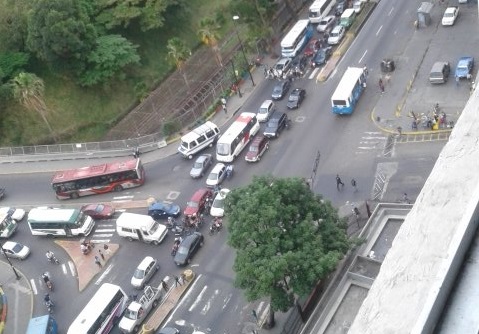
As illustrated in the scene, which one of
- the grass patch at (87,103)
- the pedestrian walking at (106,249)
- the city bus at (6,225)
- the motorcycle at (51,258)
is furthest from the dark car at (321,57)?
the city bus at (6,225)

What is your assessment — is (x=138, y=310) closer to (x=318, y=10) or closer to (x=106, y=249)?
(x=106, y=249)

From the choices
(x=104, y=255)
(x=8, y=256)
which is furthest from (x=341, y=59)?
(x=8, y=256)

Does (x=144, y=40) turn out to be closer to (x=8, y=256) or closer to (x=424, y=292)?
(x=8, y=256)

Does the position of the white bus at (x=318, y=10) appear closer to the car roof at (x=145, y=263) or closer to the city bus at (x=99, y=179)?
the city bus at (x=99, y=179)

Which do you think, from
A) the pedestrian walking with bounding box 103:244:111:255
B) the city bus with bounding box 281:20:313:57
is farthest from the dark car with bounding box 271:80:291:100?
the pedestrian walking with bounding box 103:244:111:255

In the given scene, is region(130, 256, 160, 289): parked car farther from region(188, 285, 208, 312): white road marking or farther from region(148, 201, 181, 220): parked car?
region(148, 201, 181, 220): parked car
